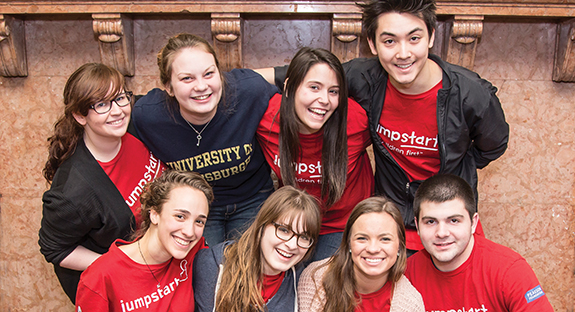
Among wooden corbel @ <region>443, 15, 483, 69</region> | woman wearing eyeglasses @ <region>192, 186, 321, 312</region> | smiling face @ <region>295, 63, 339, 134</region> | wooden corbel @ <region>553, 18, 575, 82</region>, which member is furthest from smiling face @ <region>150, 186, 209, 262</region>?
wooden corbel @ <region>553, 18, 575, 82</region>

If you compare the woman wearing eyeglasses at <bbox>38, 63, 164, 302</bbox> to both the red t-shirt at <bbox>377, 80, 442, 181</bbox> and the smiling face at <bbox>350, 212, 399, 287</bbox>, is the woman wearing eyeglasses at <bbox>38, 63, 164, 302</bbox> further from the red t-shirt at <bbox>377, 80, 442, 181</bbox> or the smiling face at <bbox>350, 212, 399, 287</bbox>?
the red t-shirt at <bbox>377, 80, 442, 181</bbox>

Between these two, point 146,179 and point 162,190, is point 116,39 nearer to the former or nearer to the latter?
point 146,179

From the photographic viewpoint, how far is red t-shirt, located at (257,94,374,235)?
1990 millimetres

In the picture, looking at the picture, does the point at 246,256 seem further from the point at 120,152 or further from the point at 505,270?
the point at 505,270

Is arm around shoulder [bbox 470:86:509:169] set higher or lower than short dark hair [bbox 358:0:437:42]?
lower

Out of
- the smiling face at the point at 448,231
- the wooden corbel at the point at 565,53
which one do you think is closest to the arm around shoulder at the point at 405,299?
the smiling face at the point at 448,231

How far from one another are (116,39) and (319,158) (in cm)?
117

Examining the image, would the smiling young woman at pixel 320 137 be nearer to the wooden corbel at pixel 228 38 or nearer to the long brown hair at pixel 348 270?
the long brown hair at pixel 348 270

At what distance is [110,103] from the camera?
5.98 ft

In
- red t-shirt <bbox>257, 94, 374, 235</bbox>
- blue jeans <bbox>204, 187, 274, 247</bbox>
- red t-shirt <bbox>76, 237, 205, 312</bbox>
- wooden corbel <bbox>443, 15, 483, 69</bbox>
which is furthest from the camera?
wooden corbel <bbox>443, 15, 483, 69</bbox>

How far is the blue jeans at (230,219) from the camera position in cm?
214

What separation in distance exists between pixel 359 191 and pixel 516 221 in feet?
3.49

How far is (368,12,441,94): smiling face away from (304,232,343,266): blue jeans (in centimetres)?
74

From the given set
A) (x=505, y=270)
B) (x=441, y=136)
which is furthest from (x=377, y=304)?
(x=441, y=136)
